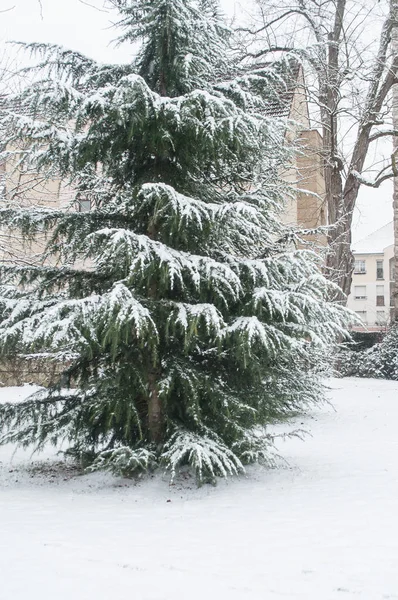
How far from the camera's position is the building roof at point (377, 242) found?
2085 inches

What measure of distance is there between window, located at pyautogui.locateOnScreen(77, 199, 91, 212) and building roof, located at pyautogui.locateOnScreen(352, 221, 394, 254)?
46.3 meters

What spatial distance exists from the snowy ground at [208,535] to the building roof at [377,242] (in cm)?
4624

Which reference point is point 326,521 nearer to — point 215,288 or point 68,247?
point 215,288

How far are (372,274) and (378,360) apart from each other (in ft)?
121

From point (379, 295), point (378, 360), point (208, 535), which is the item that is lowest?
point (208, 535)

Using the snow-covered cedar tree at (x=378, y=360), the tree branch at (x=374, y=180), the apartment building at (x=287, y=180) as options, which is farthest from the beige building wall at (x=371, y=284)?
the tree branch at (x=374, y=180)

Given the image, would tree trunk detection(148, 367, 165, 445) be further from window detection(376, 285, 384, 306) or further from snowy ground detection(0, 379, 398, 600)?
window detection(376, 285, 384, 306)

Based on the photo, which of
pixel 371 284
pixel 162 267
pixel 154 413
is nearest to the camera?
pixel 162 267

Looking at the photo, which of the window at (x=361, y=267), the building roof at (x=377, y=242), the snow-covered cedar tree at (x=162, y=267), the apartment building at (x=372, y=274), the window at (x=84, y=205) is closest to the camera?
the snow-covered cedar tree at (x=162, y=267)

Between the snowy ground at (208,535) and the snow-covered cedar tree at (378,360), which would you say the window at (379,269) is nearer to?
the snow-covered cedar tree at (378,360)

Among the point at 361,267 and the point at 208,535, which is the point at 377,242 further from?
the point at 208,535

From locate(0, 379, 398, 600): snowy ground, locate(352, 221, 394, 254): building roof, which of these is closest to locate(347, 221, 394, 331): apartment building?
locate(352, 221, 394, 254): building roof

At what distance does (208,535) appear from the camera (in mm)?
5223

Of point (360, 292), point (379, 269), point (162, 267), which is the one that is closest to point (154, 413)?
point (162, 267)
